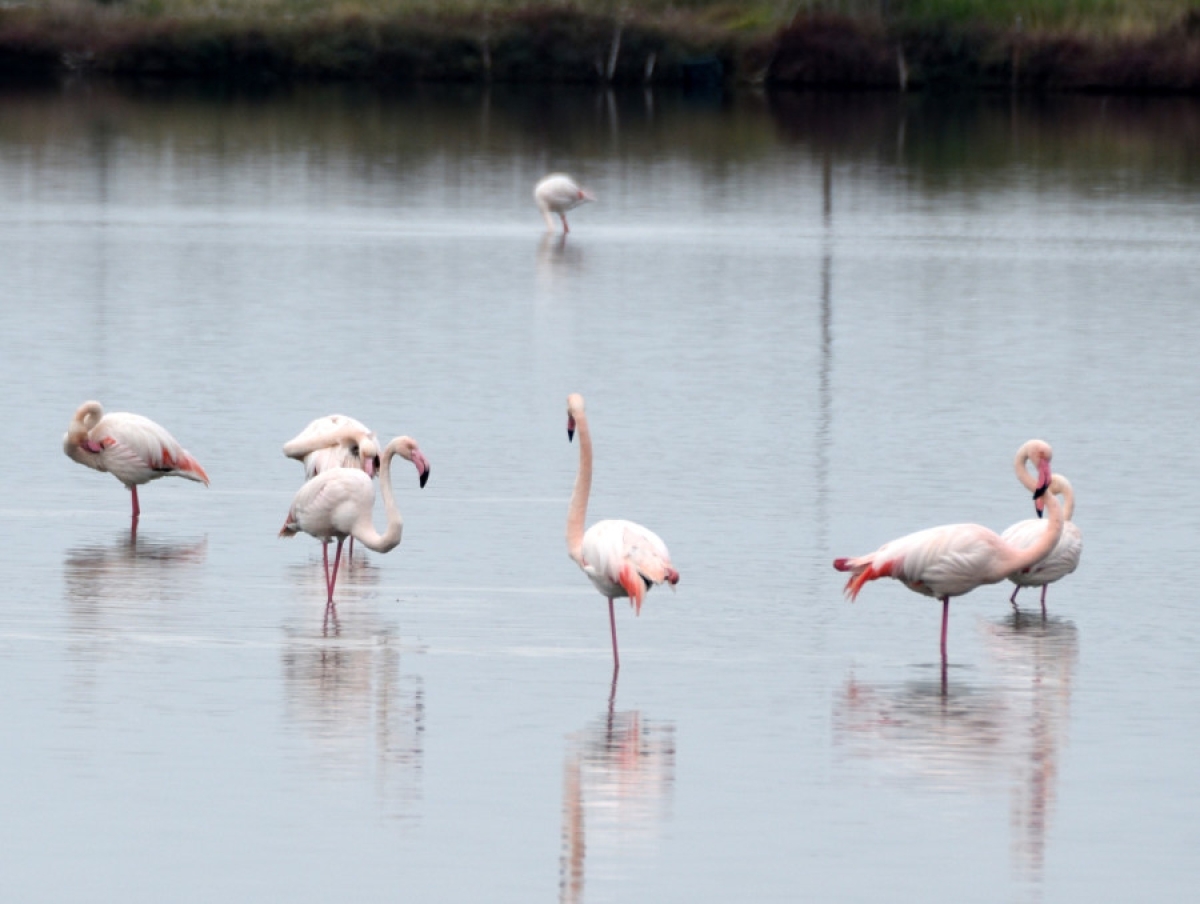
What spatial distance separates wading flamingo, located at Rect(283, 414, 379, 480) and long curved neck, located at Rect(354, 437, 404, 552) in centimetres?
121

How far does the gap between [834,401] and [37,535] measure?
6.95 m

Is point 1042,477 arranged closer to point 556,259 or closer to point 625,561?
point 625,561

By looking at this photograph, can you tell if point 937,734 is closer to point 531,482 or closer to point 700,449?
point 531,482

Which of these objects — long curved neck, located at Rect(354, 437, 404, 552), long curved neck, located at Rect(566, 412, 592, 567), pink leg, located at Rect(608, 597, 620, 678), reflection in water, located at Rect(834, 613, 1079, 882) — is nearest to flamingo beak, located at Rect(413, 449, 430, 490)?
long curved neck, located at Rect(354, 437, 404, 552)

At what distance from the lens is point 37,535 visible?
12438 millimetres

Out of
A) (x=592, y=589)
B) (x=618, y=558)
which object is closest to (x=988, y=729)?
(x=618, y=558)

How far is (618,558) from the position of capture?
9602mm

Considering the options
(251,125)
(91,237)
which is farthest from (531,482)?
(251,125)

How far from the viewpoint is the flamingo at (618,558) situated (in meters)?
9.52

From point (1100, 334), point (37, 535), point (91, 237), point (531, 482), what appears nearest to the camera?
point (37, 535)

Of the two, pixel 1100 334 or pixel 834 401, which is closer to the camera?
pixel 834 401

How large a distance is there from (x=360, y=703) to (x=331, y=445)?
11.3 ft

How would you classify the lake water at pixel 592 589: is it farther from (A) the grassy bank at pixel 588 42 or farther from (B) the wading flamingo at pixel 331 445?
(A) the grassy bank at pixel 588 42

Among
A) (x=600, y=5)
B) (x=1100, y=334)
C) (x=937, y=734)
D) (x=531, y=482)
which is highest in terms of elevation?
(x=600, y=5)
